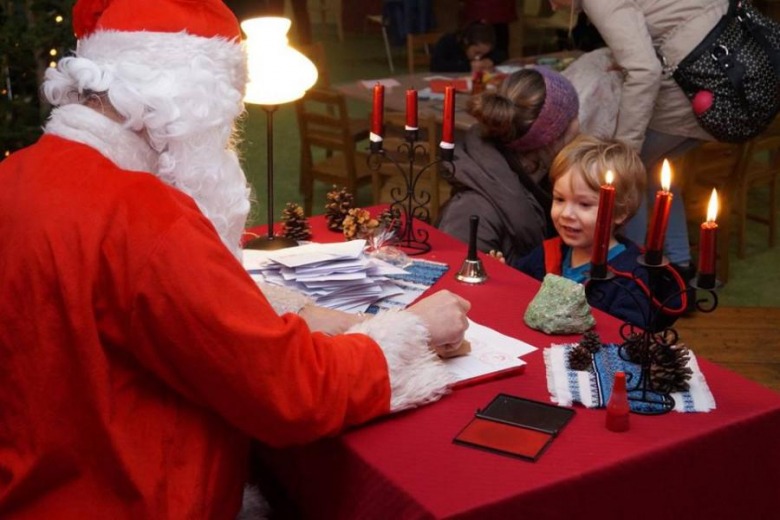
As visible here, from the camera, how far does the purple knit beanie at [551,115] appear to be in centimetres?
327

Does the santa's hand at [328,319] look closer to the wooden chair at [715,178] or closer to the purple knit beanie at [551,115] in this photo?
the purple knit beanie at [551,115]

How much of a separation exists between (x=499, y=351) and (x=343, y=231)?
0.90m

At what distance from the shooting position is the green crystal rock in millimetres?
2309

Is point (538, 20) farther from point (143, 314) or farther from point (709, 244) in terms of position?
point (143, 314)

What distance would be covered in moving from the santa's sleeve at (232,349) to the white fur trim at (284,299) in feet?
1.40

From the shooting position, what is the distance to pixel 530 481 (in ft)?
5.66

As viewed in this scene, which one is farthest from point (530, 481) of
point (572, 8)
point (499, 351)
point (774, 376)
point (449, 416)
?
point (572, 8)

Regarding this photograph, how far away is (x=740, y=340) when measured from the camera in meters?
4.14

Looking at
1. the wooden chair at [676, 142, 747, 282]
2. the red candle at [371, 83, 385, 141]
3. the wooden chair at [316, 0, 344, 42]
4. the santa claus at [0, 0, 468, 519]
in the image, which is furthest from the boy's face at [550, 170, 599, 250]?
the wooden chair at [316, 0, 344, 42]

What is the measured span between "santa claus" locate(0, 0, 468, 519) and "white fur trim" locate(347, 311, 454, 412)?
2 centimetres

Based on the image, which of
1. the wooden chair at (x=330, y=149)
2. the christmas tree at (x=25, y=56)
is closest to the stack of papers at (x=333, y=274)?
the christmas tree at (x=25, y=56)

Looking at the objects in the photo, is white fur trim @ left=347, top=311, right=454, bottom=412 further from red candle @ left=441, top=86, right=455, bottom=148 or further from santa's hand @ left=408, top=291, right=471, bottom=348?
red candle @ left=441, top=86, right=455, bottom=148

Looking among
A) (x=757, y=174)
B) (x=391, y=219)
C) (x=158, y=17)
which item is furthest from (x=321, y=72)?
(x=158, y=17)

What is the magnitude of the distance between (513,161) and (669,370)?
146 cm
